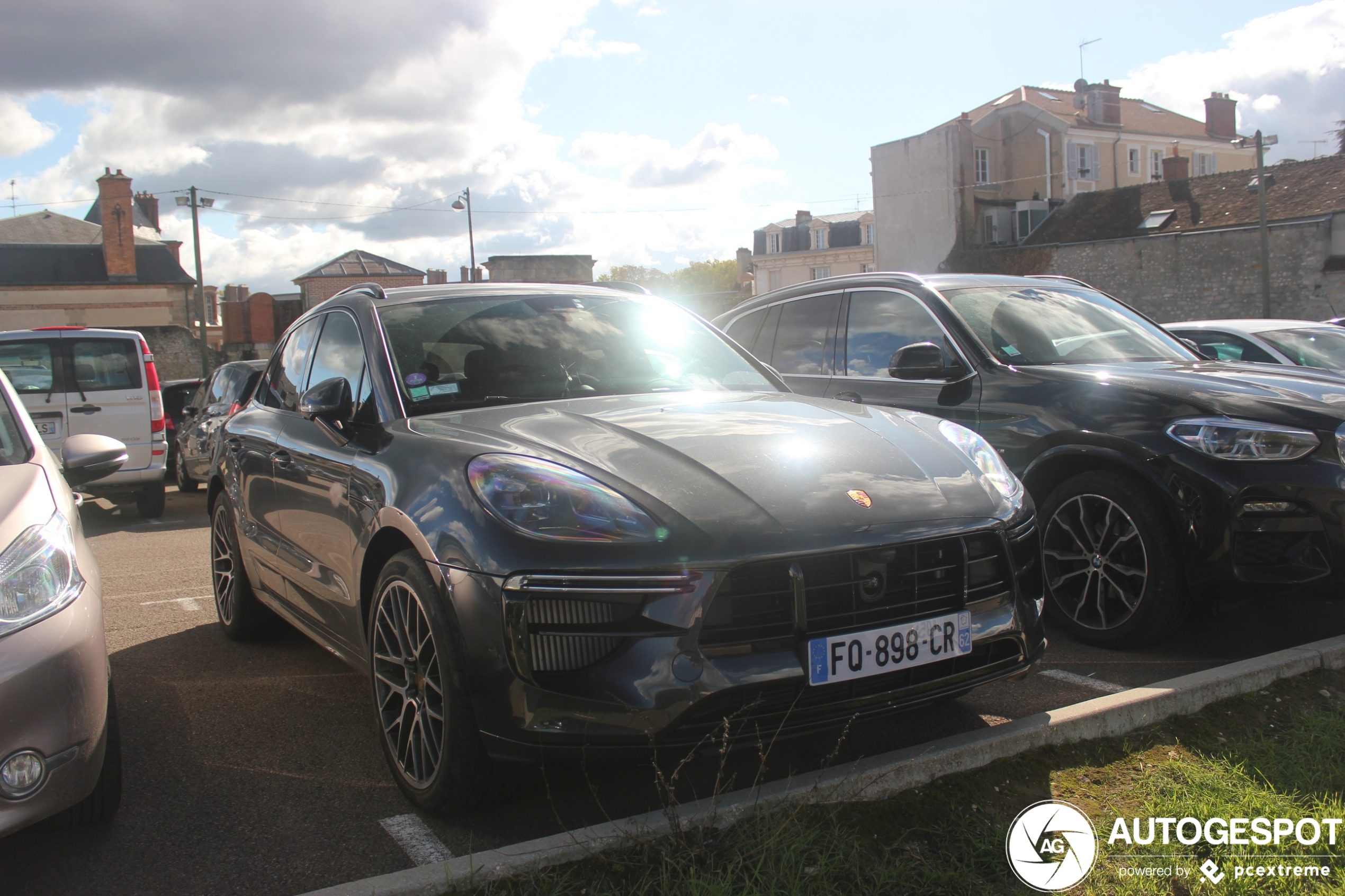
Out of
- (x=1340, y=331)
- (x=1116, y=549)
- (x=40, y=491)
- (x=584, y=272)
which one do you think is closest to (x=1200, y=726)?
(x=1116, y=549)

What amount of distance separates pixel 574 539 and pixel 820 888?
0.98 metres

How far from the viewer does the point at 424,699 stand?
2.82 metres

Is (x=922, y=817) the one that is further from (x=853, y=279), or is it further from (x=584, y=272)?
(x=584, y=272)

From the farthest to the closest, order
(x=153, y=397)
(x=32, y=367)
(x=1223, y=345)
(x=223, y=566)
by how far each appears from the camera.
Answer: (x=153, y=397)
(x=32, y=367)
(x=1223, y=345)
(x=223, y=566)

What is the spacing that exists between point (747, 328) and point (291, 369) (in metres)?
2.99

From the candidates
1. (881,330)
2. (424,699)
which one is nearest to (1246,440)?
(881,330)

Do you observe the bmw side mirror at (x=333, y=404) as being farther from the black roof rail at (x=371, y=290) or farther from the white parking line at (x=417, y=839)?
the white parking line at (x=417, y=839)

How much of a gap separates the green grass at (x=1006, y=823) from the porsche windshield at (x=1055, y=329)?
2.16m

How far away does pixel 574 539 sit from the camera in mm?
2498

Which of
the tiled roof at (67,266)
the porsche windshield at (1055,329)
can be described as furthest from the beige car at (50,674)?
the tiled roof at (67,266)

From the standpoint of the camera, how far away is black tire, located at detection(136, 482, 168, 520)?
10953 mm

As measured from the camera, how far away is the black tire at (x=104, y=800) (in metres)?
2.86

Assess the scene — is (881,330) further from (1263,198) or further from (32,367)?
(1263,198)

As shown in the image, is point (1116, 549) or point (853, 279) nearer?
point (1116, 549)
